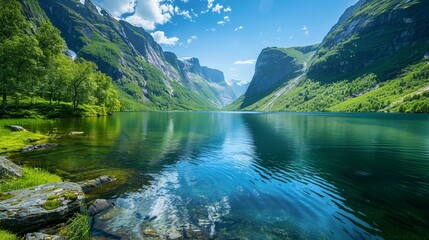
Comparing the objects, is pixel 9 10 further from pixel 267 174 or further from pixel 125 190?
pixel 267 174

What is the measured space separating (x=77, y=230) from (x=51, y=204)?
319 centimetres

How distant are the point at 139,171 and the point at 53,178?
8.46m

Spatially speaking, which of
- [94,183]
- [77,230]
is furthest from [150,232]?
[94,183]

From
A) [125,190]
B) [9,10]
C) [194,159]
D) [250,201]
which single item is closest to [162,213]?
[125,190]

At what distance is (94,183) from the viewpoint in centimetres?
2161

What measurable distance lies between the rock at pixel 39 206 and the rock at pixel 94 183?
385 cm

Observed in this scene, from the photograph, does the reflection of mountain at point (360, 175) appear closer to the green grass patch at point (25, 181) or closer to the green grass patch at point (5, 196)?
the green grass patch at point (5, 196)

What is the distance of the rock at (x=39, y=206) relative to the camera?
12531 mm

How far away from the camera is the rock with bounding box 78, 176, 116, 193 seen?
20.6m

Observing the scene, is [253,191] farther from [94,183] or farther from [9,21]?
[9,21]

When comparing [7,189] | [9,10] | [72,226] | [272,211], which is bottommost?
[272,211]

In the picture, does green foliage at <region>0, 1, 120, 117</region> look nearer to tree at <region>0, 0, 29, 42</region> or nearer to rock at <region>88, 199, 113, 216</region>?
tree at <region>0, 0, 29, 42</region>

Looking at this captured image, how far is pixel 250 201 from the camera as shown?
20047mm

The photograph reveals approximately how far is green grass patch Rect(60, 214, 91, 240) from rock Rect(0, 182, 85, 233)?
1262mm
